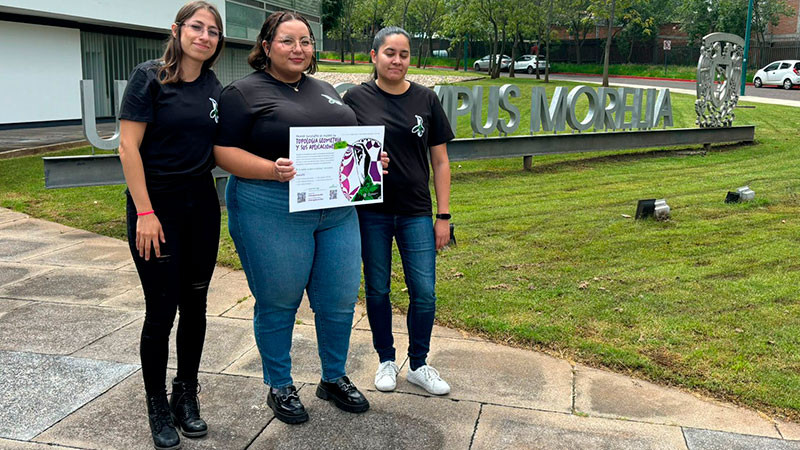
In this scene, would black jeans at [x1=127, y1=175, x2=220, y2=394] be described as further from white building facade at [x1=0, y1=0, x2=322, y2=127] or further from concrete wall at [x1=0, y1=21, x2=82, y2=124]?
concrete wall at [x1=0, y1=21, x2=82, y2=124]

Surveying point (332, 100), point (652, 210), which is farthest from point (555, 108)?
point (332, 100)

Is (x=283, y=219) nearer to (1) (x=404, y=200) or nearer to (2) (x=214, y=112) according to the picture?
(2) (x=214, y=112)

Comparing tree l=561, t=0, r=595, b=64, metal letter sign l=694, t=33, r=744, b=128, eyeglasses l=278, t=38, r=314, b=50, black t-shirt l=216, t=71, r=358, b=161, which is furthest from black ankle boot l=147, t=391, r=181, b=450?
tree l=561, t=0, r=595, b=64

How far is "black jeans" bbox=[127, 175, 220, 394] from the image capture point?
10.4 feet

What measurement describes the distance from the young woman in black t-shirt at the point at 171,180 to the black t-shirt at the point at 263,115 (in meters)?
0.08

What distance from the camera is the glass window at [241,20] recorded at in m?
23.0

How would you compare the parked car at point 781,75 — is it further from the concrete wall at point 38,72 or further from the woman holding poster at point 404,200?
the woman holding poster at point 404,200

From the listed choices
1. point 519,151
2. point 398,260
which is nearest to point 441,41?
point 519,151

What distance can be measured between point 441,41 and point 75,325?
70861mm

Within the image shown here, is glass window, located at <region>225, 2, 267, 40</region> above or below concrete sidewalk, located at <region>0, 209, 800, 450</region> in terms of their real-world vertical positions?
above

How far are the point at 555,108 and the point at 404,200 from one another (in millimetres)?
10010

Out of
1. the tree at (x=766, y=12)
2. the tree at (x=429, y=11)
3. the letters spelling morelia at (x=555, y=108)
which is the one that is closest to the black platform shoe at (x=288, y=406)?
the letters spelling morelia at (x=555, y=108)

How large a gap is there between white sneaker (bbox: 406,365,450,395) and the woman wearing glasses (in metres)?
0.40

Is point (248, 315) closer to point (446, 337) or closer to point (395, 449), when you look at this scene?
point (446, 337)
